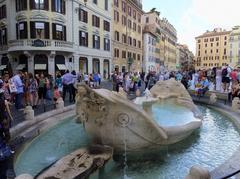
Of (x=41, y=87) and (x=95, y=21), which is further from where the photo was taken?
(x=95, y=21)

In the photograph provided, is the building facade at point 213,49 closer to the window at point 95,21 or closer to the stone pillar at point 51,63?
the window at point 95,21

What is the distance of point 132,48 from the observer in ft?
164

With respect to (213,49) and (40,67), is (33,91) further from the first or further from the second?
→ (213,49)

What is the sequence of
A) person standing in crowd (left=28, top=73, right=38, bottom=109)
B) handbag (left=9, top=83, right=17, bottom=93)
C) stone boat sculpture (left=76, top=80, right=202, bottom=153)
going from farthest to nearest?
person standing in crowd (left=28, top=73, right=38, bottom=109) < handbag (left=9, top=83, right=17, bottom=93) < stone boat sculpture (left=76, top=80, right=202, bottom=153)

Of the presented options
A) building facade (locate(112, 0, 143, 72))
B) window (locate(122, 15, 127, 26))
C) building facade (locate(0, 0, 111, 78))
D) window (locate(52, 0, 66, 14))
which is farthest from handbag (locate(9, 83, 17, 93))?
window (locate(122, 15, 127, 26))

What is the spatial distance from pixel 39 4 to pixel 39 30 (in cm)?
268

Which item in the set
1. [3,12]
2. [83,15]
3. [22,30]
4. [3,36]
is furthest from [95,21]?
[3,36]

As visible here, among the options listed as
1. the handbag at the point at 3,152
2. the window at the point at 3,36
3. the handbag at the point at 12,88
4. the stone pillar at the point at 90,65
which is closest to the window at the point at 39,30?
the window at the point at 3,36

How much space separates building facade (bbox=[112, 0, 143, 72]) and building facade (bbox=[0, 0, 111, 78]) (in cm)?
874

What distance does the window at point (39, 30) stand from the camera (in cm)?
2706

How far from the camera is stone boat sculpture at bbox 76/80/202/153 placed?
5.84 metres

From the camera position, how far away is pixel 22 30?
27.5 m

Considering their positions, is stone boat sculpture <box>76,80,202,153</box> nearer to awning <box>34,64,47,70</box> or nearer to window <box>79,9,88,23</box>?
awning <box>34,64,47,70</box>

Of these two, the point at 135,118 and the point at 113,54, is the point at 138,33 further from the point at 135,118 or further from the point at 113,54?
the point at 135,118
